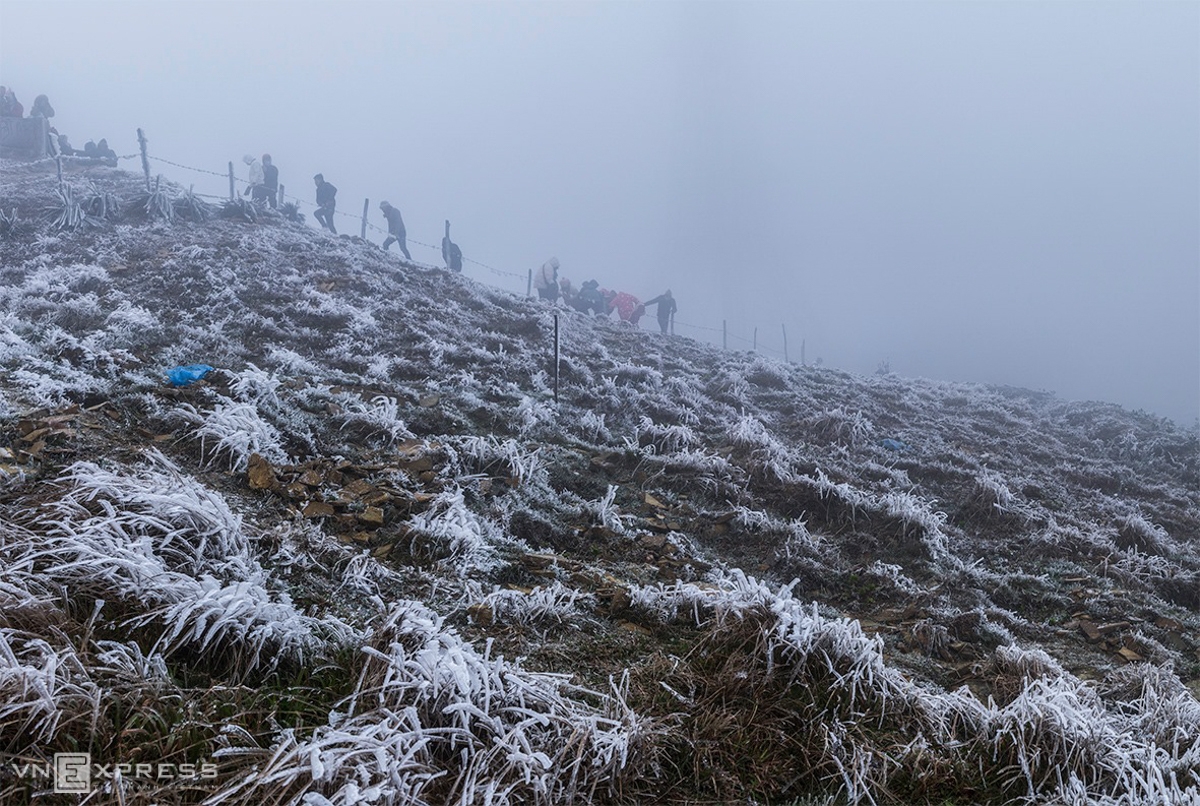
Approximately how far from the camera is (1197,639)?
461 cm

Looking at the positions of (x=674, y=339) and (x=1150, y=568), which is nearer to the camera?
(x=1150, y=568)

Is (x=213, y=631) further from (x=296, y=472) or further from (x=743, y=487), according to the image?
(x=743, y=487)

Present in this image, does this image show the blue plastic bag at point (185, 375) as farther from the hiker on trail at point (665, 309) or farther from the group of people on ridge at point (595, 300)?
the hiker on trail at point (665, 309)

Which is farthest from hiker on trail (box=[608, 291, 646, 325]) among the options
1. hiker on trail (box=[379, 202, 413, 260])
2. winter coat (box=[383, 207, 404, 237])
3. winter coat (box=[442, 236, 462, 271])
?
A: winter coat (box=[383, 207, 404, 237])

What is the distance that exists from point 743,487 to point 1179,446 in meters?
10.8

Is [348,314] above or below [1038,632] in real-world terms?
above

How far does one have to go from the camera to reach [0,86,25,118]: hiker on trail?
2048cm

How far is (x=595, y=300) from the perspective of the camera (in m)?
23.4

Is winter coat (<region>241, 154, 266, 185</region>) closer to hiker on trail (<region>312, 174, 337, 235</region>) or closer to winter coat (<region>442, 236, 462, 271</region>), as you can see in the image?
hiker on trail (<region>312, 174, 337, 235</region>)

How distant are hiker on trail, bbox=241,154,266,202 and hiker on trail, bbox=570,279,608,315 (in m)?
10.5

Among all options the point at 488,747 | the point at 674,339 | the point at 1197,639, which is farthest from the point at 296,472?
the point at 674,339

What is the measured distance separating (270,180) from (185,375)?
1812 centimetres

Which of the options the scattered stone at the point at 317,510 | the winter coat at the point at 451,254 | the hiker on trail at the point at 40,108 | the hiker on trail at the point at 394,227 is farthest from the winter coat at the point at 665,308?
the hiker on trail at the point at 40,108

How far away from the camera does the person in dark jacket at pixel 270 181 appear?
806 inches
